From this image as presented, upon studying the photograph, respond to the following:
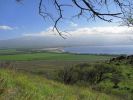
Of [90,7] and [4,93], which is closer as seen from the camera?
[4,93]

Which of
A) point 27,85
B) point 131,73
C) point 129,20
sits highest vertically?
point 129,20

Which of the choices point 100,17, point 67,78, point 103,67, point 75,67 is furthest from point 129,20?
point 103,67

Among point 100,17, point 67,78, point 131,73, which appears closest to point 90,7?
point 100,17

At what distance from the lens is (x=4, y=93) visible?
15.7 feet

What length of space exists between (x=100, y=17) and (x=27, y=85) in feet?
9.87

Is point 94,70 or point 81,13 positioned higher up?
point 81,13

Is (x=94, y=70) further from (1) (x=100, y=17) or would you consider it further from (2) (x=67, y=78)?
(1) (x=100, y=17)

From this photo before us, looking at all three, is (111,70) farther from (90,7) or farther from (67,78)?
(90,7)

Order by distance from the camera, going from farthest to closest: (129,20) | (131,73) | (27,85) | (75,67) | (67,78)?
1. (131,73)
2. (75,67)
3. (67,78)
4. (27,85)
5. (129,20)

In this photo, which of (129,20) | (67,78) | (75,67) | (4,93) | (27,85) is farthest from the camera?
(75,67)

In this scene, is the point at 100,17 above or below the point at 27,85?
above

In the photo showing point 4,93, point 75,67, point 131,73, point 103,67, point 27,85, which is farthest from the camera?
point 131,73

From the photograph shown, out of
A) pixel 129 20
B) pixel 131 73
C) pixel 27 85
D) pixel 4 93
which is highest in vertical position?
pixel 129 20

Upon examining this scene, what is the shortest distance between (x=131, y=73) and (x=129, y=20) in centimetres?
6163
